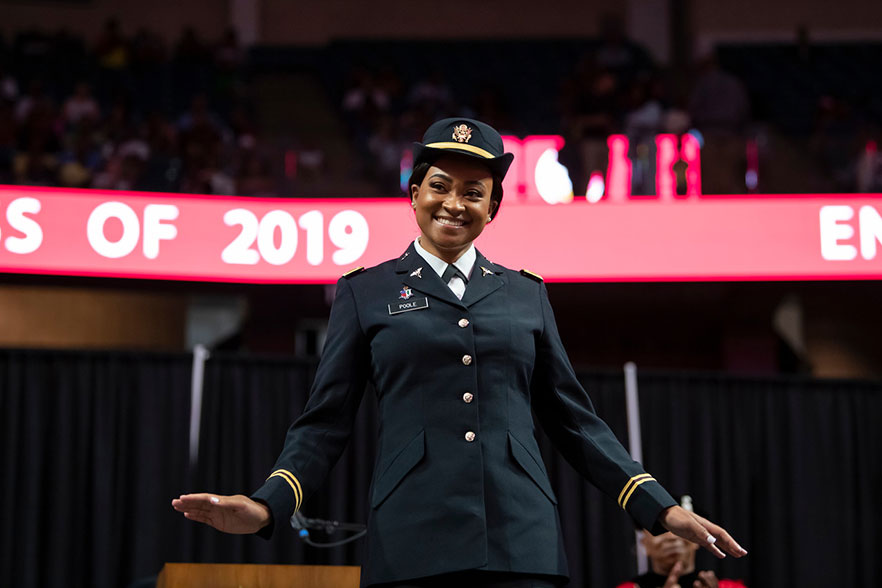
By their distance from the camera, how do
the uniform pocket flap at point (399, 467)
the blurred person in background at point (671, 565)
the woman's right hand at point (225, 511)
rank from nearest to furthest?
the woman's right hand at point (225, 511) → the uniform pocket flap at point (399, 467) → the blurred person in background at point (671, 565)

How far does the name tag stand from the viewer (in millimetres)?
1751

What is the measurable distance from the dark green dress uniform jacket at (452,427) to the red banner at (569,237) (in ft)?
14.3

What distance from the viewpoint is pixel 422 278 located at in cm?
179

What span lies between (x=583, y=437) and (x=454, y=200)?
389 mm

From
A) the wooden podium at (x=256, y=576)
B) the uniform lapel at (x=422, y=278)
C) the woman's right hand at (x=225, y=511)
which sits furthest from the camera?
the wooden podium at (x=256, y=576)

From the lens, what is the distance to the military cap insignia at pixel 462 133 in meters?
1.74

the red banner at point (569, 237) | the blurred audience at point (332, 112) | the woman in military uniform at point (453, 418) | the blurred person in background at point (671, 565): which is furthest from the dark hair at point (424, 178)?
the blurred audience at point (332, 112)

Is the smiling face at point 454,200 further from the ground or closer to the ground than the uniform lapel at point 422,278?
further from the ground

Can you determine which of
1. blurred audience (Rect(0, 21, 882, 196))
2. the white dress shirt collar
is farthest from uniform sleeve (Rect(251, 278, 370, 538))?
blurred audience (Rect(0, 21, 882, 196))

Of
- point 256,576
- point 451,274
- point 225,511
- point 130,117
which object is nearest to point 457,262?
point 451,274

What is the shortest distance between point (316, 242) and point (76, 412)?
1445 mm

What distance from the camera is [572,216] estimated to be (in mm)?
6266

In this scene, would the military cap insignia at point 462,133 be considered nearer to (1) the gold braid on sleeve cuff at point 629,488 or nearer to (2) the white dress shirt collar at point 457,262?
(2) the white dress shirt collar at point 457,262

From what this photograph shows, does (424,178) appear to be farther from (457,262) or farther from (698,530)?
(698,530)
